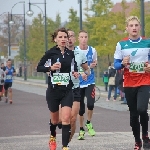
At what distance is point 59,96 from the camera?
952cm

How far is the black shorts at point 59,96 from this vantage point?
31.2 ft

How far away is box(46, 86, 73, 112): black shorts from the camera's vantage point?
9.50m

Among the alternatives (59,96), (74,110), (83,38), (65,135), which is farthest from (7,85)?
(65,135)

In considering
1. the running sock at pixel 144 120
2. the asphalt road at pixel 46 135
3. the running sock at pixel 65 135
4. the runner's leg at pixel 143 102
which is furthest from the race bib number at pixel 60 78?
the asphalt road at pixel 46 135

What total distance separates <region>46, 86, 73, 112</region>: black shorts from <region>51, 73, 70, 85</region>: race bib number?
0.28 ft

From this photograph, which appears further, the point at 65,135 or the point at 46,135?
the point at 46,135

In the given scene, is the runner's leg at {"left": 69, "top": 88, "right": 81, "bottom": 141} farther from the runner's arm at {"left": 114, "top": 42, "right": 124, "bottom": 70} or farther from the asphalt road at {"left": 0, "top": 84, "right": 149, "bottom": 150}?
the runner's arm at {"left": 114, "top": 42, "right": 124, "bottom": 70}

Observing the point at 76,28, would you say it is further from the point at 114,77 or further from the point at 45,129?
the point at 45,129

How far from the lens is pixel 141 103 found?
9.54 meters

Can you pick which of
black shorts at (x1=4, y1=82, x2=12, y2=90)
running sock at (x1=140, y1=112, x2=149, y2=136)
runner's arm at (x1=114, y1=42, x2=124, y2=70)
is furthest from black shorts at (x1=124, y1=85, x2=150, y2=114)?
black shorts at (x1=4, y1=82, x2=12, y2=90)

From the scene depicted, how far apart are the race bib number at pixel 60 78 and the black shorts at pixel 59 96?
85mm

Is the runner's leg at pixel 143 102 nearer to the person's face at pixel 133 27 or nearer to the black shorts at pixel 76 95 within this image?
the person's face at pixel 133 27

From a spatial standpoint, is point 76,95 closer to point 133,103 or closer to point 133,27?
point 133,103

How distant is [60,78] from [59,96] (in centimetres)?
27
